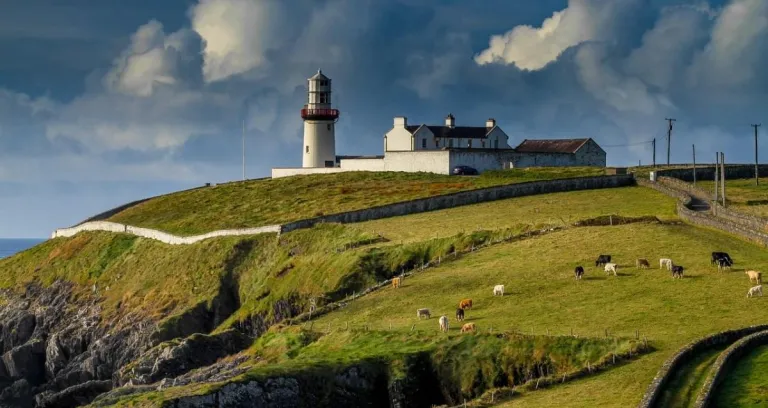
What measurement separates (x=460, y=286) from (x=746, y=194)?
172 feet

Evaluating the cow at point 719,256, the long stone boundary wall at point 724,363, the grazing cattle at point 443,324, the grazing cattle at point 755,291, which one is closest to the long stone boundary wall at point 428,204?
the cow at point 719,256

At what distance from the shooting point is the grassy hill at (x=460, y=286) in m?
61.2

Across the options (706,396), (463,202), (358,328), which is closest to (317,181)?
(463,202)

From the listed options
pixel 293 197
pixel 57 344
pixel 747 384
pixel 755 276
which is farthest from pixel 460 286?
pixel 293 197

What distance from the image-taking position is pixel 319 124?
529 ft

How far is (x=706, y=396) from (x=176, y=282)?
6695 cm

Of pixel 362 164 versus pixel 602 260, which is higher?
pixel 362 164

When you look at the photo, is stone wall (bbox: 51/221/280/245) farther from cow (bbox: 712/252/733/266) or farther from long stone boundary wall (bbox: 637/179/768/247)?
cow (bbox: 712/252/733/266)

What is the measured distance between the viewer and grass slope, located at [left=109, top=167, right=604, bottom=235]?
128m

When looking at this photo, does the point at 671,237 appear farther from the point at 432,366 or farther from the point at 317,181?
the point at 317,181

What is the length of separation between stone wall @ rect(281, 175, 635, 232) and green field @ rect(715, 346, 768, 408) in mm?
59360

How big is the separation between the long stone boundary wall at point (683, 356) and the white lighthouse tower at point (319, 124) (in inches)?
4120

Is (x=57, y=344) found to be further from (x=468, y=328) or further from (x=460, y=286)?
(x=468, y=328)

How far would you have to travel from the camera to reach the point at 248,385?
5884 centimetres
